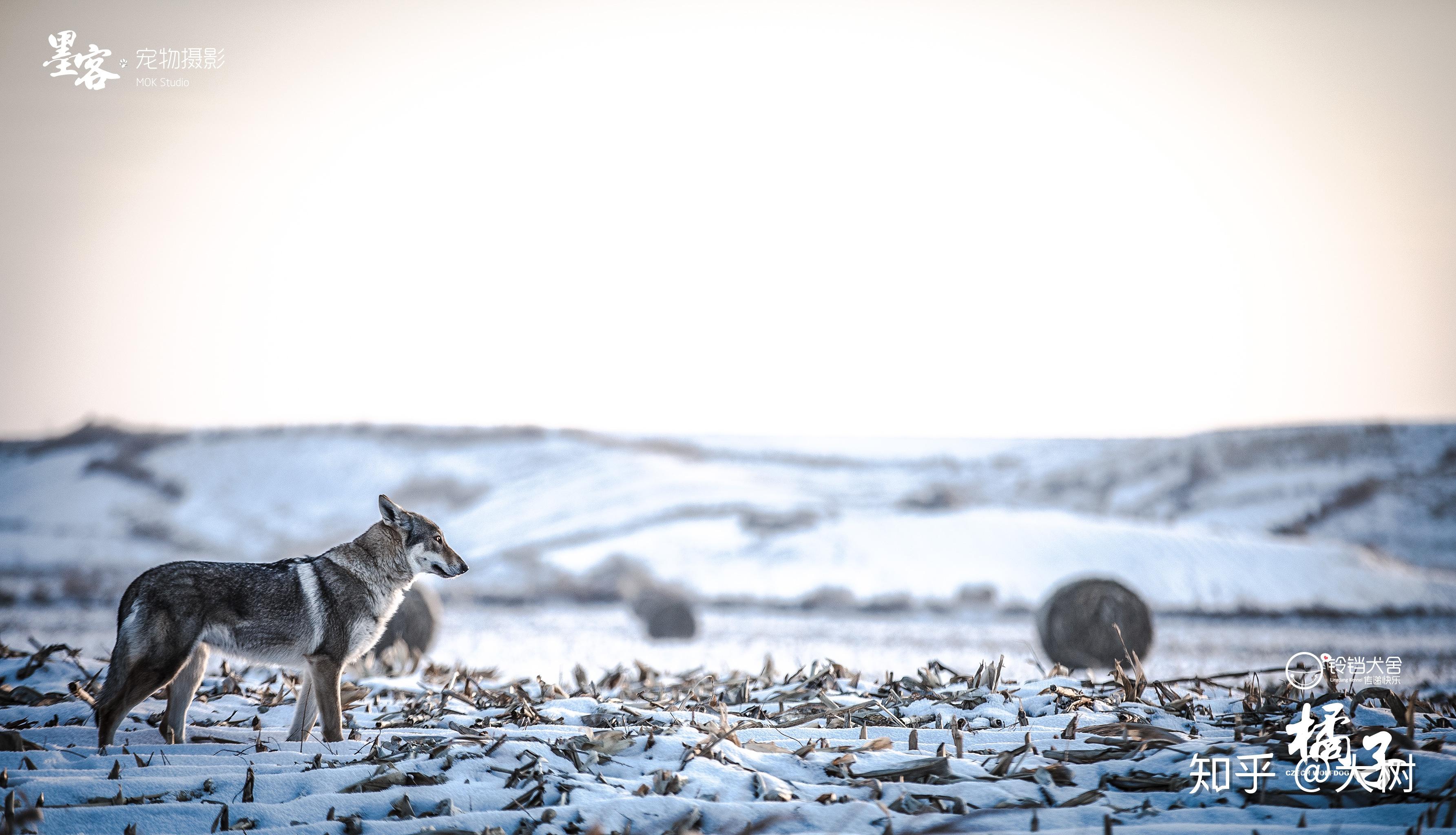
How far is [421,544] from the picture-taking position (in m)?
5.38

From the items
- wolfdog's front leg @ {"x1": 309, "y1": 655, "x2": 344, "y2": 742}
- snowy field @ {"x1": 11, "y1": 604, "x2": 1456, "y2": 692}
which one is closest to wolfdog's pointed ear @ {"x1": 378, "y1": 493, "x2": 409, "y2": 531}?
wolfdog's front leg @ {"x1": 309, "y1": 655, "x2": 344, "y2": 742}

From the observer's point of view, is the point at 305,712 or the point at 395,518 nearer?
the point at 305,712

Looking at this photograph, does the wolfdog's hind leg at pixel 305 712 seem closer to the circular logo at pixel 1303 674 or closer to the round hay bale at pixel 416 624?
the circular logo at pixel 1303 674

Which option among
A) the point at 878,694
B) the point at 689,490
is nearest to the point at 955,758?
the point at 878,694

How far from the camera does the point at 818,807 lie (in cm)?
324

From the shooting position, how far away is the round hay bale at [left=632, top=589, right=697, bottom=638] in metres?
15.2

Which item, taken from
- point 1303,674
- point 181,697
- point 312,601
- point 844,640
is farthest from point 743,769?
point 844,640

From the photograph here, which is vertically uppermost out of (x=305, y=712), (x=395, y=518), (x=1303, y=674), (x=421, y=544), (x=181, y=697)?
(x=395, y=518)

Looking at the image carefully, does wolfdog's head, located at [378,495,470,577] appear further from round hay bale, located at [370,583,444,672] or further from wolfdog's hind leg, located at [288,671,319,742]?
round hay bale, located at [370,583,444,672]

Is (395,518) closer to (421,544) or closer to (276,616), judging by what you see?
(421,544)

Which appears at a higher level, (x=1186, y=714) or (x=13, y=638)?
(x=1186, y=714)

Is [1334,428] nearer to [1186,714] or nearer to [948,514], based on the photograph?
[948,514]

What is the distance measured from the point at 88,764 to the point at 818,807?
3293 millimetres

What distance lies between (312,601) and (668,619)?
10636 mm
